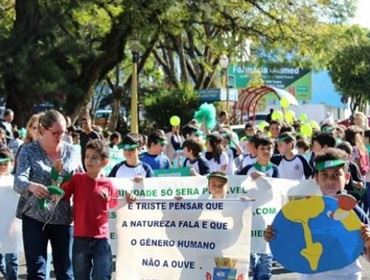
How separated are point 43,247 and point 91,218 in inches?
17.7

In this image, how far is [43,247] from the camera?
649 cm

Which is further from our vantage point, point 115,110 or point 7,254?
point 115,110

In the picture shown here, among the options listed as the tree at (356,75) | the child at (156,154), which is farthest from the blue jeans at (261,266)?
the tree at (356,75)

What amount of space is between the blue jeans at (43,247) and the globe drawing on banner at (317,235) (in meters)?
2.04

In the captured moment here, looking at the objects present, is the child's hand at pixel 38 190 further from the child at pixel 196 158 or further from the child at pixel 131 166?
the child at pixel 196 158

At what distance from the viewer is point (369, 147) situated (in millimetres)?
13133

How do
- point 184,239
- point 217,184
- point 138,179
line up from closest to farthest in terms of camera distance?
point 184,239 → point 217,184 → point 138,179

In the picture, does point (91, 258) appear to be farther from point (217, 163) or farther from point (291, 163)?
point (217, 163)

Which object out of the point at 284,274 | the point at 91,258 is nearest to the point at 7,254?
the point at 91,258

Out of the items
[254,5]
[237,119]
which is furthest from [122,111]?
[254,5]

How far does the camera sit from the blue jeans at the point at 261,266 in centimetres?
798

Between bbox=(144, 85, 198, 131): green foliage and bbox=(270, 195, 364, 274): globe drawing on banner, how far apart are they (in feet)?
87.2

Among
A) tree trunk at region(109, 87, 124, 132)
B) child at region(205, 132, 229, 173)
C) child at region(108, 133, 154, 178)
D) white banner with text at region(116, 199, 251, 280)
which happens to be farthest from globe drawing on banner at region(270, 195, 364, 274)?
tree trunk at region(109, 87, 124, 132)

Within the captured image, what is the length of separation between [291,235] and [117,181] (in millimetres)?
3587
